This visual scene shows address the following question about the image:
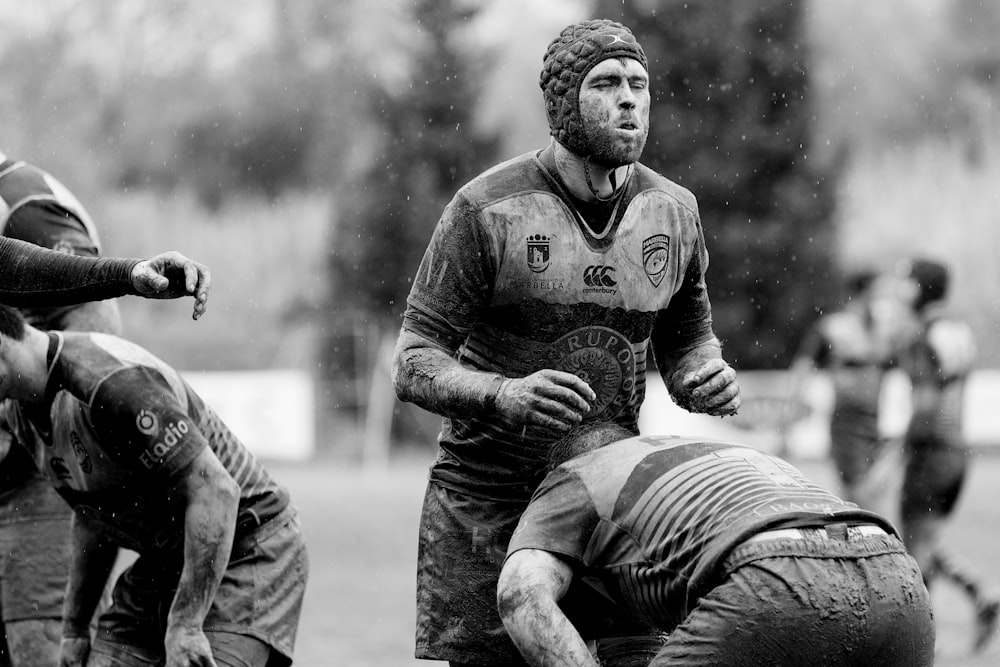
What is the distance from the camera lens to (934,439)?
9.21 m

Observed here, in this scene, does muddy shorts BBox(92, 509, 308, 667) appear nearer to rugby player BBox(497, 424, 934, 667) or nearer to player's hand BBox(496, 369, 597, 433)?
rugby player BBox(497, 424, 934, 667)

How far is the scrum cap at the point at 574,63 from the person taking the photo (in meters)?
3.87

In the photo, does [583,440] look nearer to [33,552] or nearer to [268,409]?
[33,552]

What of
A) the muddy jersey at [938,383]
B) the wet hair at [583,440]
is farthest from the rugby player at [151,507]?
the muddy jersey at [938,383]

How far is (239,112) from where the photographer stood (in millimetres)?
41125

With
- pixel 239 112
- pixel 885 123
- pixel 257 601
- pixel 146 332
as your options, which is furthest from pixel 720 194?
pixel 257 601

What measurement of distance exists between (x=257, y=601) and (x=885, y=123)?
29.8m

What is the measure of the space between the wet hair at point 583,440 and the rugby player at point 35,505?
2.20 m

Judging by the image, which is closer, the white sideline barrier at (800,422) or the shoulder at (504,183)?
the shoulder at (504,183)

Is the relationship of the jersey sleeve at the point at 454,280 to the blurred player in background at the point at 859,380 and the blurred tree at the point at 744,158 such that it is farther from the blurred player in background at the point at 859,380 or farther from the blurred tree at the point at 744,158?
the blurred tree at the point at 744,158

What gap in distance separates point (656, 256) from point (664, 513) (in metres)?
0.93

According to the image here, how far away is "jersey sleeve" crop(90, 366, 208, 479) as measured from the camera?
422cm

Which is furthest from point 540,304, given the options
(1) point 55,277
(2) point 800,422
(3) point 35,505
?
(2) point 800,422

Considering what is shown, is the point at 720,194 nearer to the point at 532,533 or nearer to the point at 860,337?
the point at 860,337
